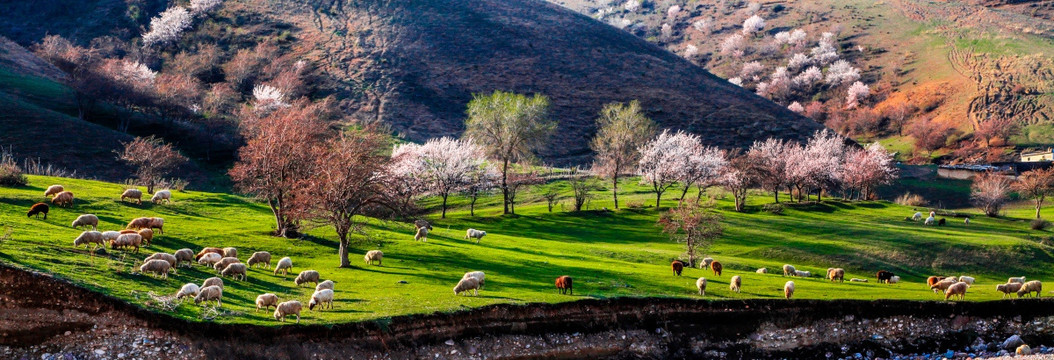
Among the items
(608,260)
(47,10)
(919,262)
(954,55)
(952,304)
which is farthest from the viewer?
(954,55)

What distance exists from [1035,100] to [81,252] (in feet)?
556

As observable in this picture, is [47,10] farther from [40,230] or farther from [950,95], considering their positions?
[950,95]

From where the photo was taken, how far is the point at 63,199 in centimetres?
4238

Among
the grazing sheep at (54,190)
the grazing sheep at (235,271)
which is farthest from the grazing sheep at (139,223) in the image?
the grazing sheep at (54,190)

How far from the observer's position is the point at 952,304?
38156mm

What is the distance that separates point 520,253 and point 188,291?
2157cm

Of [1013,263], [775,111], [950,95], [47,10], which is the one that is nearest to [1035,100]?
[950,95]

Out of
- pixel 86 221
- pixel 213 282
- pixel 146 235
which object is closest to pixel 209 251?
pixel 146 235

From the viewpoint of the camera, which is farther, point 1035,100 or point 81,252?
point 1035,100

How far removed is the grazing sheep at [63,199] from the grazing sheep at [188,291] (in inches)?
759

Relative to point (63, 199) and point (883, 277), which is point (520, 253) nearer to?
point (883, 277)

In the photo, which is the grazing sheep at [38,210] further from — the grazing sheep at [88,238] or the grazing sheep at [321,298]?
the grazing sheep at [321,298]

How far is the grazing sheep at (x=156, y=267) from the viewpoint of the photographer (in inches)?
1171

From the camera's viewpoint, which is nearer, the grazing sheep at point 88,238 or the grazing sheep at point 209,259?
the grazing sheep at point 88,238
